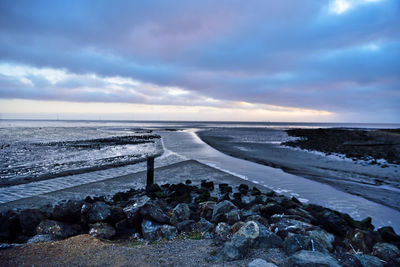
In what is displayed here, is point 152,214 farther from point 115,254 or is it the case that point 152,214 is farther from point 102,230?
point 115,254

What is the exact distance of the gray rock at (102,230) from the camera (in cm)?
504

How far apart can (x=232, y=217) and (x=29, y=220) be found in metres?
4.82

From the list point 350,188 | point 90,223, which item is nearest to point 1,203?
point 90,223

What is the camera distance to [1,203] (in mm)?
8336

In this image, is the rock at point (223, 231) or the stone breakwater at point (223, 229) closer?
the stone breakwater at point (223, 229)

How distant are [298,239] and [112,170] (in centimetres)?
1249

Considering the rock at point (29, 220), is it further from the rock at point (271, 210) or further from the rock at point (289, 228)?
the rock at point (271, 210)

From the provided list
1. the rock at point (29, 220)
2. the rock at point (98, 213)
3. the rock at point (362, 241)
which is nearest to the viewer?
the rock at point (362, 241)

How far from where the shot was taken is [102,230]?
514 cm

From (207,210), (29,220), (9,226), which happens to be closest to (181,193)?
(207,210)

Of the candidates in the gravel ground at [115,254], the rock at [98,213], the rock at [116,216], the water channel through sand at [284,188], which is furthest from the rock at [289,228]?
the rock at [98,213]

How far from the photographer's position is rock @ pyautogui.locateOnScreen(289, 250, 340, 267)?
3031 millimetres

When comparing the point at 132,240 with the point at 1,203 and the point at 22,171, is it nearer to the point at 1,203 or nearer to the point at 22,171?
the point at 1,203

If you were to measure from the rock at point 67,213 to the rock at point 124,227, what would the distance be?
1.03 meters
